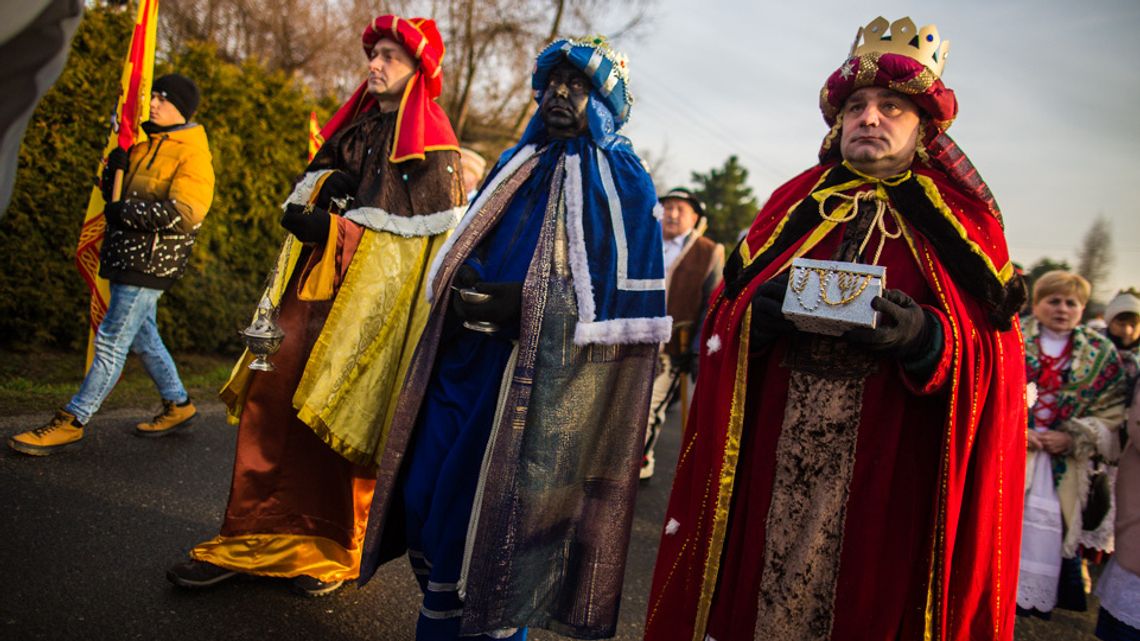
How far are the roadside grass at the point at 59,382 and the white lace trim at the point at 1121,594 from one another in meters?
5.90

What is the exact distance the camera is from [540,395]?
6.97ft

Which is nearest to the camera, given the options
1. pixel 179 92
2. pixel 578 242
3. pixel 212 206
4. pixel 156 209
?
pixel 578 242

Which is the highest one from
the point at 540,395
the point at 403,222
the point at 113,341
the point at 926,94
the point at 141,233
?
the point at 926,94

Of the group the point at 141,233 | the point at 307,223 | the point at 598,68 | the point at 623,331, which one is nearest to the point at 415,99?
the point at 307,223

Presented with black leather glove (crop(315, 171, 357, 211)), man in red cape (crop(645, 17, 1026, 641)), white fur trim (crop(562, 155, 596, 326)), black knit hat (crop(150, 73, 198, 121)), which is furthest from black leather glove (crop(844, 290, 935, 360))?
black knit hat (crop(150, 73, 198, 121))

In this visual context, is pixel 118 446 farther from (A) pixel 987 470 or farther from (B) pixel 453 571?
(A) pixel 987 470

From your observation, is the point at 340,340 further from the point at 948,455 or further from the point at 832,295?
the point at 948,455

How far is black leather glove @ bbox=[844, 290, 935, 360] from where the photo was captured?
1.64 meters

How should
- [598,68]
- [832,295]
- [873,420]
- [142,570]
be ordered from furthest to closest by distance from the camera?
[142,570] < [598,68] < [873,420] < [832,295]

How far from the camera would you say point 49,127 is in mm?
5250

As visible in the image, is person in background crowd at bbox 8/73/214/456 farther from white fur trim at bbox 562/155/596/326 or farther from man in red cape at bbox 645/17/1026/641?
man in red cape at bbox 645/17/1026/641

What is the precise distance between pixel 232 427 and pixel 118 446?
936mm

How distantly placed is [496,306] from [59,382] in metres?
4.76

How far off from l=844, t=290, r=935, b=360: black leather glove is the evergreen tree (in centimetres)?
2585
